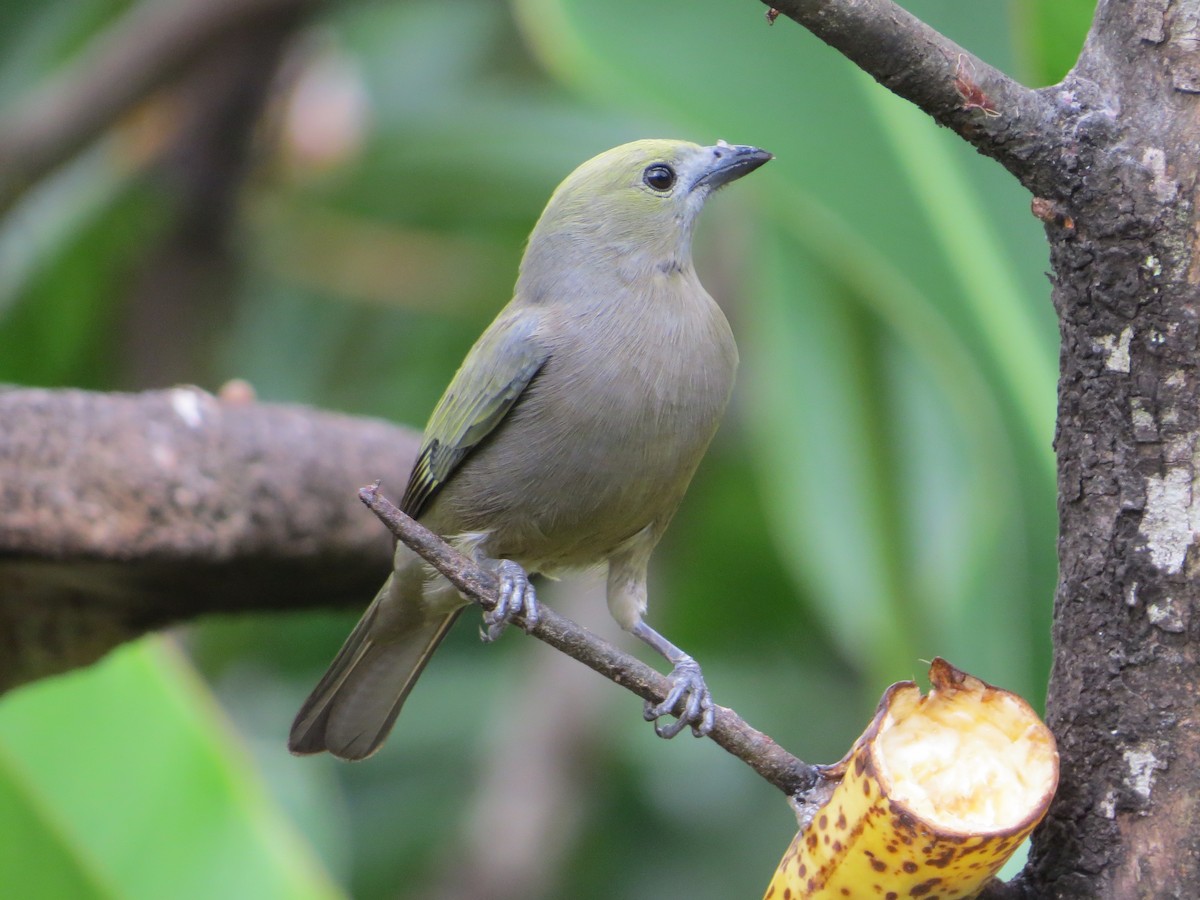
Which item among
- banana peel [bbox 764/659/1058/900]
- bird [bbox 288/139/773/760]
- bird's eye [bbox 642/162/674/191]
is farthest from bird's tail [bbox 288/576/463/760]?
banana peel [bbox 764/659/1058/900]

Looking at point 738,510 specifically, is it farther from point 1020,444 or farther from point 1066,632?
point 1066,632

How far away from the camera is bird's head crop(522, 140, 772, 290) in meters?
3.19

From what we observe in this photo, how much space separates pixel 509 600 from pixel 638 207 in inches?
48.5

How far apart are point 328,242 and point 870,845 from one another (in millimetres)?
4935

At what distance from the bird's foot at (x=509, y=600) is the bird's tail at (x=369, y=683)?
0.36 meters

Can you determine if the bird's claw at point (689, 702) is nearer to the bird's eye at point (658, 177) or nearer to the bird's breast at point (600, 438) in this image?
the bird's breast at point (600, 438)

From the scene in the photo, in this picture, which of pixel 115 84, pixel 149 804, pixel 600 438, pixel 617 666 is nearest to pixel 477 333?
pixel 115 84

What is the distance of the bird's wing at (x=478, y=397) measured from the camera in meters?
2.92

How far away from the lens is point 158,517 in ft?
9.71

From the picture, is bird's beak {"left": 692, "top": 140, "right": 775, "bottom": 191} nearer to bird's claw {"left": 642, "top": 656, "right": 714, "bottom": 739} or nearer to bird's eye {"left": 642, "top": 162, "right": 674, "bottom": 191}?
bird's eye {"left": 642, "top": 162, "right": 674, "bottom": 191}

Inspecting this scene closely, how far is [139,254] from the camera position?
6.04 meters

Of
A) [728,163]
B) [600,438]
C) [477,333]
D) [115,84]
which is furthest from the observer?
[477,333]

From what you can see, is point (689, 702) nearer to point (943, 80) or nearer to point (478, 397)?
point (478, 397)

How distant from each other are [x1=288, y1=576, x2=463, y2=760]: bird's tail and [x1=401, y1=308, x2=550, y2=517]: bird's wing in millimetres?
240
